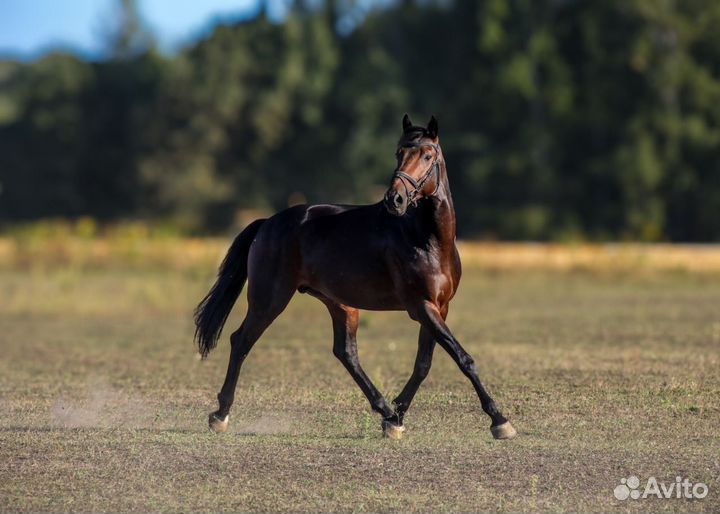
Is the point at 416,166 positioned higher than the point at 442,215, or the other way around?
the point at 416,166

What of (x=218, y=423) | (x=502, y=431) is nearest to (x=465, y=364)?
(x=502, y=431)

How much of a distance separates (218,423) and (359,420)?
3.60 feet

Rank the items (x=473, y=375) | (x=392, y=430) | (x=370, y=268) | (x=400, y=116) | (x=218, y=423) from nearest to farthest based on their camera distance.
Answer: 1. (x=473, y=375)
2. (x=392, y=430)
3. (x=370, y=268)
4. (x=218, y=423)
5. (x=400, y=116)

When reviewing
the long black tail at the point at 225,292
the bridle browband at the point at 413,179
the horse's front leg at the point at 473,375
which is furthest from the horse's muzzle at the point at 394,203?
the long black tail at the point at 225,292

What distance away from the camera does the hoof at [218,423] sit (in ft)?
29.0

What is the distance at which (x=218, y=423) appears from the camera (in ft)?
29.0

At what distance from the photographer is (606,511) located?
6.33 metres

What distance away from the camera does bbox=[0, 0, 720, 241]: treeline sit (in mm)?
41094

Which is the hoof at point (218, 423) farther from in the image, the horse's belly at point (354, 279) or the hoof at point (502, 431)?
the hoof at point (502, 431)

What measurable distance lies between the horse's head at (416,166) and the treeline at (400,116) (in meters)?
29.7

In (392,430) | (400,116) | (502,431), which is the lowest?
(392,430)

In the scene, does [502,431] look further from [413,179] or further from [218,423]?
[218,423]

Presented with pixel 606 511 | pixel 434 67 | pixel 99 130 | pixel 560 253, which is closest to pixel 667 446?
pixel 606 511

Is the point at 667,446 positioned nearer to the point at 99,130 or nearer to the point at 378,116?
the point at 378,116
